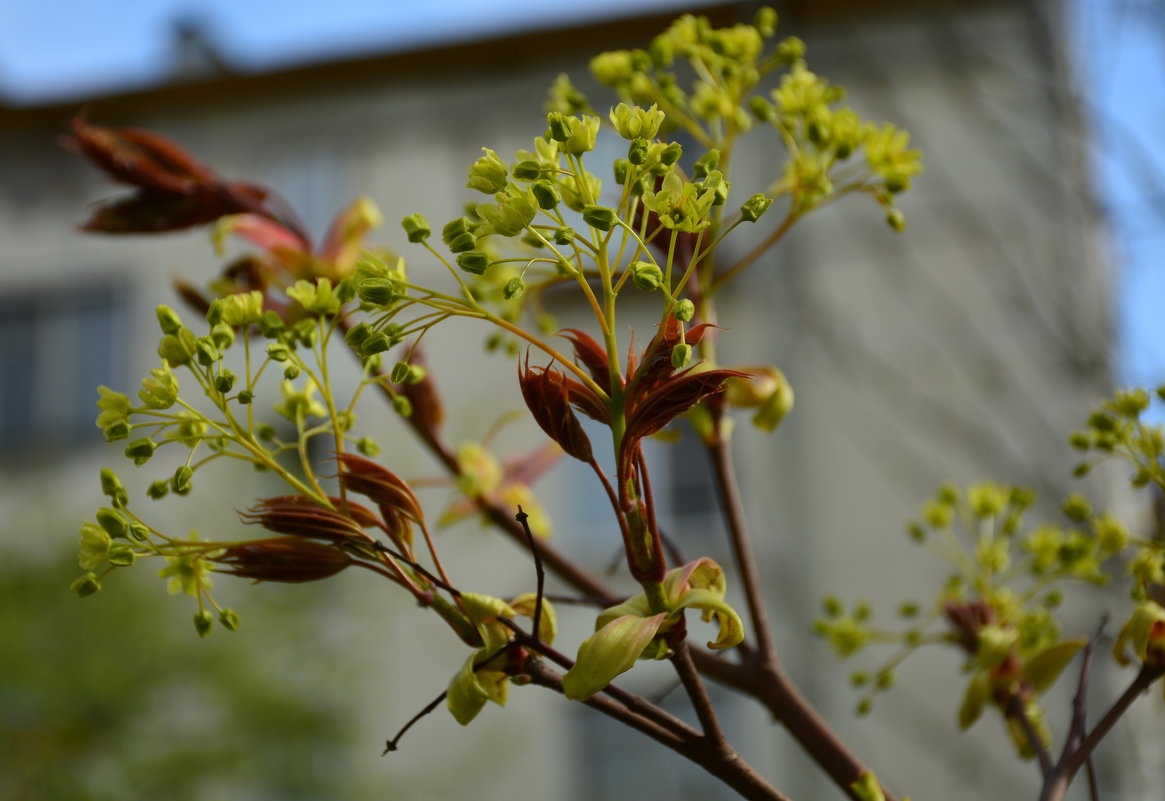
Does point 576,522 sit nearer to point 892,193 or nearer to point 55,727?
point 55,727

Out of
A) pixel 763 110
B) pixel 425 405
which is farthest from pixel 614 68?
pixel 425 405

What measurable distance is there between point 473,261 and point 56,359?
6412 millimetres

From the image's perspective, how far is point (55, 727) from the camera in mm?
4766

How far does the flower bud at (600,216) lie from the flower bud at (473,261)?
32 millimetres

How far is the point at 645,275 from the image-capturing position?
0.35m

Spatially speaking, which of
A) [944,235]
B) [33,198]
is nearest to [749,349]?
[944,235]

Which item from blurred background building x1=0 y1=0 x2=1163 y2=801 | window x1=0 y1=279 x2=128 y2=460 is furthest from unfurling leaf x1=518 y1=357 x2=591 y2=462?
window x1=0 y1=279 x2=128 y2=460

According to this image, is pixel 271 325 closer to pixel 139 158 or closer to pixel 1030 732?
pixel 139 158

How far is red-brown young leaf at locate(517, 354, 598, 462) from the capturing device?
0.37 metres

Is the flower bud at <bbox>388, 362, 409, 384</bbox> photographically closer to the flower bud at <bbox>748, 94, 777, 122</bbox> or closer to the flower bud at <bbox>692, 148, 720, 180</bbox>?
the flower bud at <bbox>692, 148, 720, 180</bbox>

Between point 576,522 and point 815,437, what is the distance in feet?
3.43

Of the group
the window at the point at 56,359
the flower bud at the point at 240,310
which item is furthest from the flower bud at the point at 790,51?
the window at the point at 56,359

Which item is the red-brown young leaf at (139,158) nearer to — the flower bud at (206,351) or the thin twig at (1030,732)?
the flower bud at (206,351)

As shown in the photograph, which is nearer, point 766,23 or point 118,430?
point 118,430
